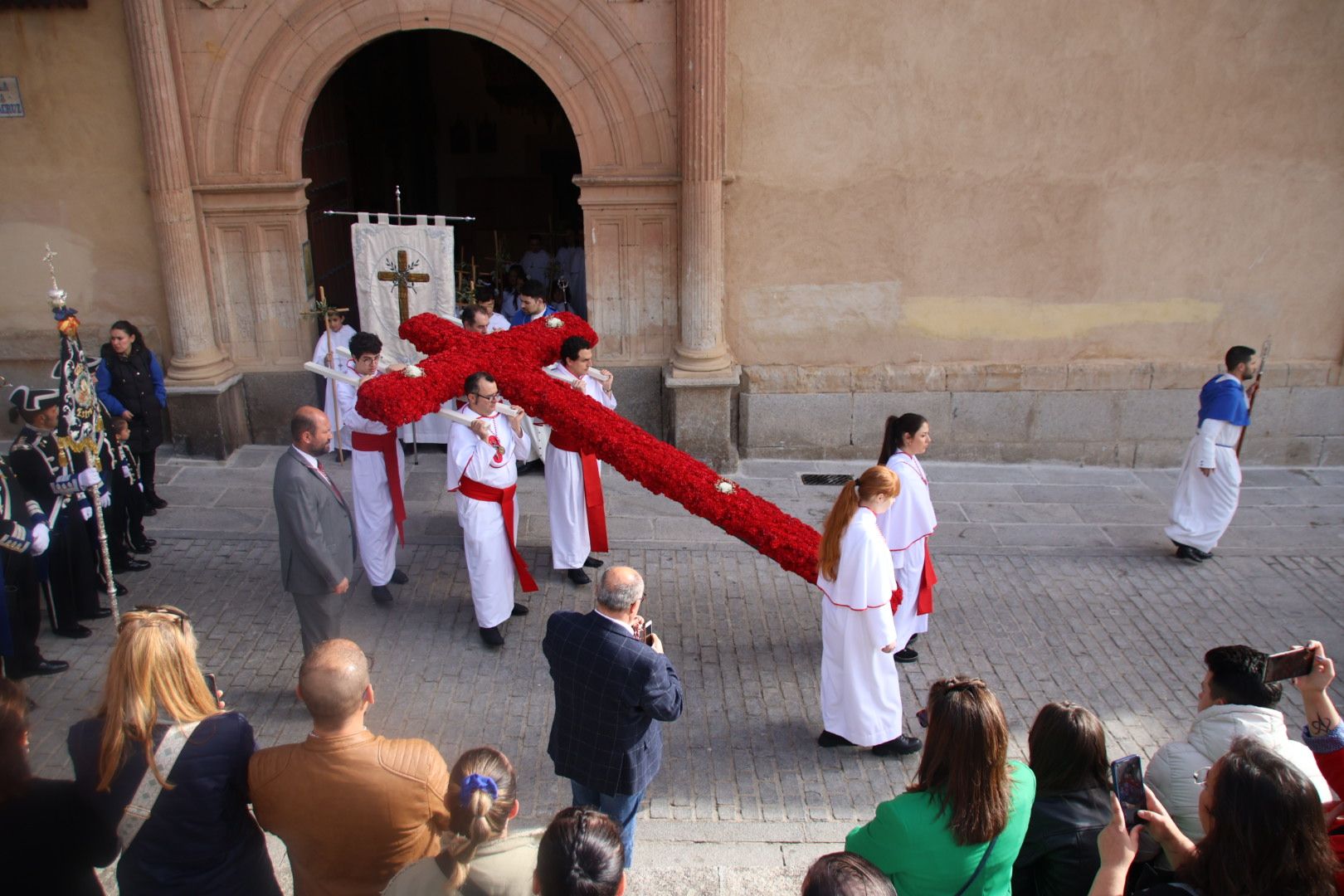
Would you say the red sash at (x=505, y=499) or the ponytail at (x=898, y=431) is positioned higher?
the ponytail at (x=898, y=431)

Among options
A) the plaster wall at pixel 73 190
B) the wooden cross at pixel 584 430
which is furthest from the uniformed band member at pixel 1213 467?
the plaster wall at pixel 73 190

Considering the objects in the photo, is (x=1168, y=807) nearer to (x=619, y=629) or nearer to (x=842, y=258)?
(x=619, y=629)

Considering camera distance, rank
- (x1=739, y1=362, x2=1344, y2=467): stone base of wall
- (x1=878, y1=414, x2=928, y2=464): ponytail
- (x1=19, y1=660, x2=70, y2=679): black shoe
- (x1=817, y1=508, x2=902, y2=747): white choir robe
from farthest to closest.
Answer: (x1=739, y1=362, x2=1344, y2=467): stone base of wall
(x1=19, y1=660, x2=70, y2=679): black shoe
(x1=878, y1=414, x2=928, y2=464): ponytail
(x1=817, y1=508, x2=902, y2=747): white choir robe

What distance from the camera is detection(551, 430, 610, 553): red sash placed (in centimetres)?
779

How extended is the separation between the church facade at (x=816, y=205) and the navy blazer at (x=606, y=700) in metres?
5.52

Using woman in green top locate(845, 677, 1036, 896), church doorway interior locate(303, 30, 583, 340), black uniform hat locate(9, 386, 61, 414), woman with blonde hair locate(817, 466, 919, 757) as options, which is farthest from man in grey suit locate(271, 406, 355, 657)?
church doorway interior locate(303, 30, 583, 340)

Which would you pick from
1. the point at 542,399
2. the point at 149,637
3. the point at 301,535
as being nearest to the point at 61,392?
the point at 301,535

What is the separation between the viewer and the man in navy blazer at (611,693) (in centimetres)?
444

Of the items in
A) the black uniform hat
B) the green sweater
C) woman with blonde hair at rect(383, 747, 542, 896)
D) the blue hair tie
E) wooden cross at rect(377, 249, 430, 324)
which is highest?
wooden cross at rect(377, 249, 430, 324)

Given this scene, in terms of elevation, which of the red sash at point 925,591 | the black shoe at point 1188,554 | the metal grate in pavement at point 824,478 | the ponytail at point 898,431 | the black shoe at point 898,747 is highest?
the ponytail at point 898,431

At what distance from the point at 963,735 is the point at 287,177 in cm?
850

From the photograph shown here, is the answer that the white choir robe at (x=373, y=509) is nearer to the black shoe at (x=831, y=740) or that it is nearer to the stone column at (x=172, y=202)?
the stone column at (x=172, y=202)

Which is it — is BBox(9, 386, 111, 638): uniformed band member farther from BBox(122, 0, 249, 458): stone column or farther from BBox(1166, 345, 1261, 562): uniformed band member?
BBox(1166, 345, 1261, 562): uniformed band member

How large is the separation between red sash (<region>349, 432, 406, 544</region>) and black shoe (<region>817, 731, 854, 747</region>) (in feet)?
10.9
